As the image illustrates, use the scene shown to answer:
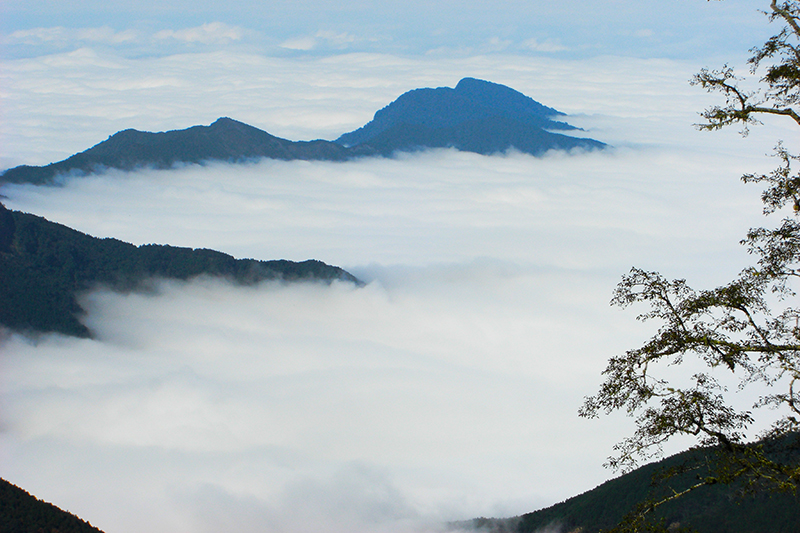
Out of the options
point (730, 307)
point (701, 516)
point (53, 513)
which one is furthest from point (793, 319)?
point (53, 513)

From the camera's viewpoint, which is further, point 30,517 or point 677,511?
point 677,511

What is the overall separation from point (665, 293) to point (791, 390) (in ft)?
10.3

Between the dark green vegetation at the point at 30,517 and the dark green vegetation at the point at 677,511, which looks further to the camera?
the dark green vegetation at the point at 30,517

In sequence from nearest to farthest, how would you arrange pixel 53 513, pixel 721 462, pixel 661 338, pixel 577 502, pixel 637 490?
pixel 721 462 → pixel 661 338 → pixel 53 513 → pixel 637 490 → pixel 577 502

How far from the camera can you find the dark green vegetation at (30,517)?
98312 mm

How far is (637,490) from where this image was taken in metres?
127

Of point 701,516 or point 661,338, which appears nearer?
point 661,338

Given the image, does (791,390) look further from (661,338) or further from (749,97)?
(749,97)

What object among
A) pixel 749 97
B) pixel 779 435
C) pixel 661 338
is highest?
pixel 749 97

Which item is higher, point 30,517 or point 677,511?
point 677,511

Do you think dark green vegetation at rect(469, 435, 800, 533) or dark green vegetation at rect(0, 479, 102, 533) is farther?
dark green vegetation at rect(0, 479, 102, 533)

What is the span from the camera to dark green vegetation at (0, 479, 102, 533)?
323 feet

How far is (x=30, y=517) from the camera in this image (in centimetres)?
10094

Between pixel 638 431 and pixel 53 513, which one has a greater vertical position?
pixel 638 431
